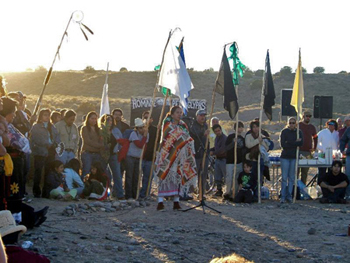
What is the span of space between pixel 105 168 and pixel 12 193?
606 cm

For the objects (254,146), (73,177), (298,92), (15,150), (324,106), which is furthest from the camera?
(324,106)

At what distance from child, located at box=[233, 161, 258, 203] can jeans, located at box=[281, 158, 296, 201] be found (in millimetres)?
702

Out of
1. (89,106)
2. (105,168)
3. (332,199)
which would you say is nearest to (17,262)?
(105,168)

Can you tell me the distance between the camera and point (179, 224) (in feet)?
37.4

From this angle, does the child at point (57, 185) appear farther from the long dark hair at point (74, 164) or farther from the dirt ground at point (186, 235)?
the long dark hair at point (74, 164)

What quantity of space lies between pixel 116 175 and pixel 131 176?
340 millimetres

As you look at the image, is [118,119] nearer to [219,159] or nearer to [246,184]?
[219,159]

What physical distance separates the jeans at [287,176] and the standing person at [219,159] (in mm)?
1602

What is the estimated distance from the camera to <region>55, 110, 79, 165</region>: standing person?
15.1 metres

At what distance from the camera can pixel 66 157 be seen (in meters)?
15.2

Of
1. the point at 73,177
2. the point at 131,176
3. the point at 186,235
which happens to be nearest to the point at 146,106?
the point at 131,176

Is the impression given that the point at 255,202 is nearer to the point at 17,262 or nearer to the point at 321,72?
the point at 17,262

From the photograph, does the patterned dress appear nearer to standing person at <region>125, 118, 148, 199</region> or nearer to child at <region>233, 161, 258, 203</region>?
standing person at <region>125, 118, 148, 199</region>

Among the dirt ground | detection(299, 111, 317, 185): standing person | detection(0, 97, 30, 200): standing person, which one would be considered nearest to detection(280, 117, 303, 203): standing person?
detection(299, 111, 317, 185): standing person
